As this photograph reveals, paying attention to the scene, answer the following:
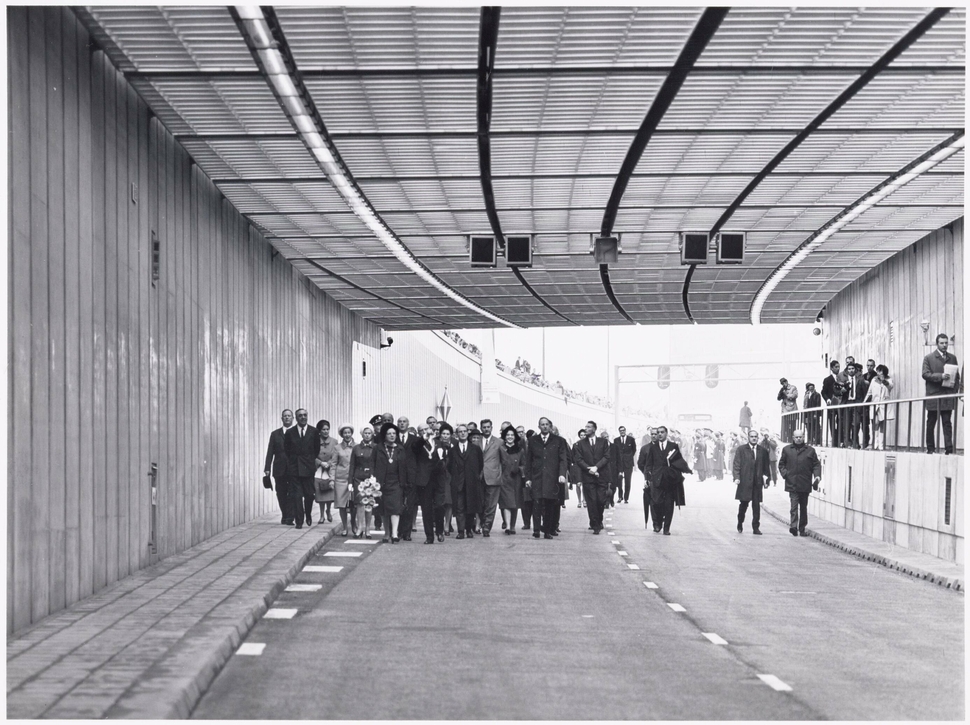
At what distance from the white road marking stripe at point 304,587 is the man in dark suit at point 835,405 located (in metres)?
13.6

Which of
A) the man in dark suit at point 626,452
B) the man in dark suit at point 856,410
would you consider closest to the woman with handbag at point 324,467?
the man in dark suit at point 856,410

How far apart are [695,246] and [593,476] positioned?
4102 millimetres

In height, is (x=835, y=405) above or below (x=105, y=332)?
below

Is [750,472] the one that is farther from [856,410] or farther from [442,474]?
[442,474]

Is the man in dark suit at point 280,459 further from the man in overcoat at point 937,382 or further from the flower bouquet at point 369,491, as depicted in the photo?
the man in overcoat at point 937,382

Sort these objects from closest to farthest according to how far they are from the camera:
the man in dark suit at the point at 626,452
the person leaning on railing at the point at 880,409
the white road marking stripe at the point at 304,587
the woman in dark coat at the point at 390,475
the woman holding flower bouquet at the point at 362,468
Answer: the white road marking stripe at the point at 304,587
the woman in dark coat at the point at 390,475
the woman holding flower bouquet at the point at 362,468
the person leaning on railing at the point at 880,409
the man in dark suit at the point at 626,452

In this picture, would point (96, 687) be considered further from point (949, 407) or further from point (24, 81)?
point (949, 407)

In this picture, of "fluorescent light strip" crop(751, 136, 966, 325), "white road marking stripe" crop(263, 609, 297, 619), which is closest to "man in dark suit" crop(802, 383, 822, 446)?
"fluorescent light strip" crop(751, 136, 966, 325)

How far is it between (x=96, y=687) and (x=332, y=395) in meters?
23.6

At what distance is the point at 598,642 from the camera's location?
32.5 feet

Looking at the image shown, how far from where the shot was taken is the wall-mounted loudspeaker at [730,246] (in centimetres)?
1980

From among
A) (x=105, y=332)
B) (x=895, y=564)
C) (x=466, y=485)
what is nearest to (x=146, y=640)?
(x=105, y=332)

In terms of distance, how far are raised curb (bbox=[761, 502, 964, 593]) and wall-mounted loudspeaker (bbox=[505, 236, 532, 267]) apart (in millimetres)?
6474

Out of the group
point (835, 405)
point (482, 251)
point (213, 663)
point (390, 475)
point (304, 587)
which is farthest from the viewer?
Result: point (835, 405)
